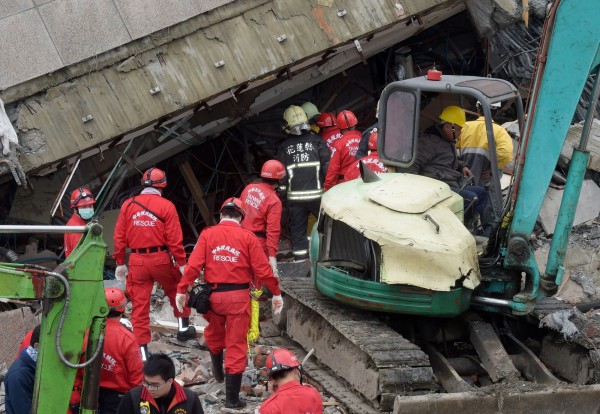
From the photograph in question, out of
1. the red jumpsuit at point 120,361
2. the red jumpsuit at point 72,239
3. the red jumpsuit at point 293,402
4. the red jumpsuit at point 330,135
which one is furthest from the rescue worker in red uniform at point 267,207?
the red jumpsuit at point 293,402

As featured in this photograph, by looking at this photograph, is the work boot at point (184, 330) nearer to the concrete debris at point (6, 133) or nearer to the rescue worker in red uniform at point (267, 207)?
the rescue worker in red uniform at point (267, 207)

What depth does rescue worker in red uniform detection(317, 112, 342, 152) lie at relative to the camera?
44.7 feet

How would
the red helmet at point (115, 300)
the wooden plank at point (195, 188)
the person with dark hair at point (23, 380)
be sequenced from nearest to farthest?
the person with dark hair at point (23, 380), the red helmet at point (115, 300), the wooden plank at point (195, 188)

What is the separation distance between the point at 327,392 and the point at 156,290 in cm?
356

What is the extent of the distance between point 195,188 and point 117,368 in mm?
7320

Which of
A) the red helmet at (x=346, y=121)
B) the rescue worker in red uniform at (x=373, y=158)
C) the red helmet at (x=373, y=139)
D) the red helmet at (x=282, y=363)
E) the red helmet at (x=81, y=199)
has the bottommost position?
the red helmet at (x=282, y=363)

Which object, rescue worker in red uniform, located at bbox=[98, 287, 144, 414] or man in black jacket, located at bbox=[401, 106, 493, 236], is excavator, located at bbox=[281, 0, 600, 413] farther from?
rescue worker in red uniform, located at bbox=[98, 287, 144, 414]

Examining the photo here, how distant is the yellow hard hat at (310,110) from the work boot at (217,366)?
15.8 feet

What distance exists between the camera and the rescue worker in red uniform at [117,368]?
7.39 meters

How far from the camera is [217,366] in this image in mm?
9695

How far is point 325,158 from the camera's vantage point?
13.2 meters

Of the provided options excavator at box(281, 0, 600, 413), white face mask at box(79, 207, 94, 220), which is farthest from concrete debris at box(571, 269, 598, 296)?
white face mask at box(79, 207, 94, 220)

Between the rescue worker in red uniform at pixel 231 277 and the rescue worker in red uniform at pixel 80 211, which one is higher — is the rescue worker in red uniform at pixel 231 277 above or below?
below

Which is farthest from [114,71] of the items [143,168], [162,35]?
[143,168]
